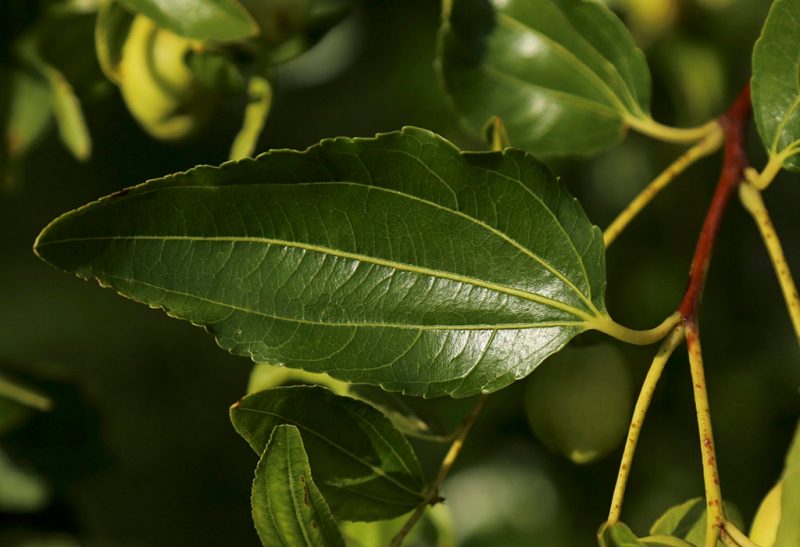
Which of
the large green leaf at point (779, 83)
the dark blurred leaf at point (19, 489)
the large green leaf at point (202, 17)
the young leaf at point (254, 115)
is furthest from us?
the dark blurred leaf at point (19, 489)

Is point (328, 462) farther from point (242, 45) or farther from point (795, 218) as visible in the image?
point (795, 218)

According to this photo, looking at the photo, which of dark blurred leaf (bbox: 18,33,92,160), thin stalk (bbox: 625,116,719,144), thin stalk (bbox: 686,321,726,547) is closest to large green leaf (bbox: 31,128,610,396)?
thin stalk (bbox: 686,321,726,547)

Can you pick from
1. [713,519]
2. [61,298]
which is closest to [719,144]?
[713,519]

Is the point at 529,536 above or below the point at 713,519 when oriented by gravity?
below

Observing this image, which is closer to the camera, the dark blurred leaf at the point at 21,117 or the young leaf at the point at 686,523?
the young leaf at the point at 686,523

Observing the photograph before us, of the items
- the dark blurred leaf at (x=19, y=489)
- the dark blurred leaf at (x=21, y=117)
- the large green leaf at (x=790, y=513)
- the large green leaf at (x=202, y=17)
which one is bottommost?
the dark blurred leaf at (x=19, y=489)

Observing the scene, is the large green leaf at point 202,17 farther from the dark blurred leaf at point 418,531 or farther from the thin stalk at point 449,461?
the dark blurred leaf at point 418,531

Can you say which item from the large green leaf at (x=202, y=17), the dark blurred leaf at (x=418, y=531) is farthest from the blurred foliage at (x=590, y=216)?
the dark blurred leaf at (x=418, y=531)
